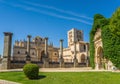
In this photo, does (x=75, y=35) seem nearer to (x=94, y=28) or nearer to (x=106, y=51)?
(x=94, y=28)

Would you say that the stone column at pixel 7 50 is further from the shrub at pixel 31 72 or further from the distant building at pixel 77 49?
the distant building at pixel 77 49

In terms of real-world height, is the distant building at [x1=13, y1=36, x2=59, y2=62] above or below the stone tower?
below

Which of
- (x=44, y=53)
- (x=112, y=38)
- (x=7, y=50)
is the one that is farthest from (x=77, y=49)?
(x=112, y=38)

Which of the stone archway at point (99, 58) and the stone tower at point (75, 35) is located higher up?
the stone tower at point (75, 35)

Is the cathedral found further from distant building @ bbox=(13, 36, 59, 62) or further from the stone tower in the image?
the stone tower

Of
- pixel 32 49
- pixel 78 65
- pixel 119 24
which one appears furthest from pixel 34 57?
pixel 119 24

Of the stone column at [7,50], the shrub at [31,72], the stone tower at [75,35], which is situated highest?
the stone tower at [75,35]

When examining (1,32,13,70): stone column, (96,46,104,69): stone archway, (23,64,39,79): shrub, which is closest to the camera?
(23,64,39,79): shrub

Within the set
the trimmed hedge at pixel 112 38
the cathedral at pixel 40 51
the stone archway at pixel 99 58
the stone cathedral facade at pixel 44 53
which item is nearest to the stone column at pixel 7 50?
the stone cathedral facade at pixel 44 53

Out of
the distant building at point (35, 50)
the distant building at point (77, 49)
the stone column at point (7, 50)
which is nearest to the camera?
the stone column at point (7, 50)

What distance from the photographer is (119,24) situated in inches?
766

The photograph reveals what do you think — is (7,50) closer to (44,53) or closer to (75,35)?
(44,53)

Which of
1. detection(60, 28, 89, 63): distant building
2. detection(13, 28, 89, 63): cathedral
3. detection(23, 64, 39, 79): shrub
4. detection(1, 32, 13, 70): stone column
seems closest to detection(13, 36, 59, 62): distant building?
detection(13, 28, 89, 63): cathedral

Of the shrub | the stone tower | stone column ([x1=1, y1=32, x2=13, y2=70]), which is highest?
the stone tower
